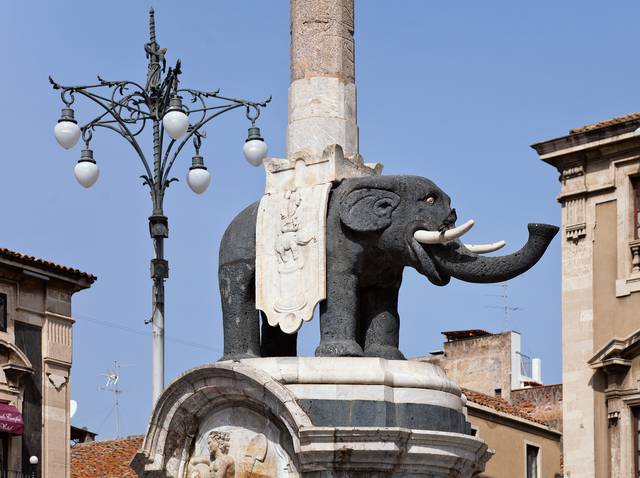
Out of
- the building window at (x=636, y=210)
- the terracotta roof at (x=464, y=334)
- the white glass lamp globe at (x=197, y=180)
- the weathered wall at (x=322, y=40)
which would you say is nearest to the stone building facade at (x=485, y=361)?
the terracotta roof at (x=464, y=334)

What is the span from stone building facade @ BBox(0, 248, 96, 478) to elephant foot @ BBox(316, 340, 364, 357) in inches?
992

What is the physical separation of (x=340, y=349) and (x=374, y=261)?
2.43ft

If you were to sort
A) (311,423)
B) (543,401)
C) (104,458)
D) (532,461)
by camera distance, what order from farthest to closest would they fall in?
(543,401) → (104,458) → (532,461) → (311,423)

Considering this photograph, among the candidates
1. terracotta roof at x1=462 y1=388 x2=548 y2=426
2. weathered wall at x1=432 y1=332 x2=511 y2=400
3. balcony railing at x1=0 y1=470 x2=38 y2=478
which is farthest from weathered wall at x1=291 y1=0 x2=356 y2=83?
weathered wall at x1=432 y1=332 x2=511 y2=400

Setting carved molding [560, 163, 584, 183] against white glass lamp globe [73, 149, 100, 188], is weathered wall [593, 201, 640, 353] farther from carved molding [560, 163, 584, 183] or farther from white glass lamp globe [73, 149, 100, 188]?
white glass lamp globe [73, 149, 100, 188]

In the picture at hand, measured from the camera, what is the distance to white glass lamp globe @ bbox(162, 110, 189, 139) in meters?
21.4

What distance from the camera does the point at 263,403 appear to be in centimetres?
1457

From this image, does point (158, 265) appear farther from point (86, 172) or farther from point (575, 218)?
point (575, 218)

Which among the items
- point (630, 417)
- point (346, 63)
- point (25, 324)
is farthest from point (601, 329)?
point (346, 63)

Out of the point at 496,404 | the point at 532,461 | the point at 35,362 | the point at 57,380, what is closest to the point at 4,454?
the point at 35,362

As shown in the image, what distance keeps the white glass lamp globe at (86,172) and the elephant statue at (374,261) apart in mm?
7151

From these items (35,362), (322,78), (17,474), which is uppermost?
(35,362)

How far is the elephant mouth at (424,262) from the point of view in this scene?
14898 mm

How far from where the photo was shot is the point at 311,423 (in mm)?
14352
